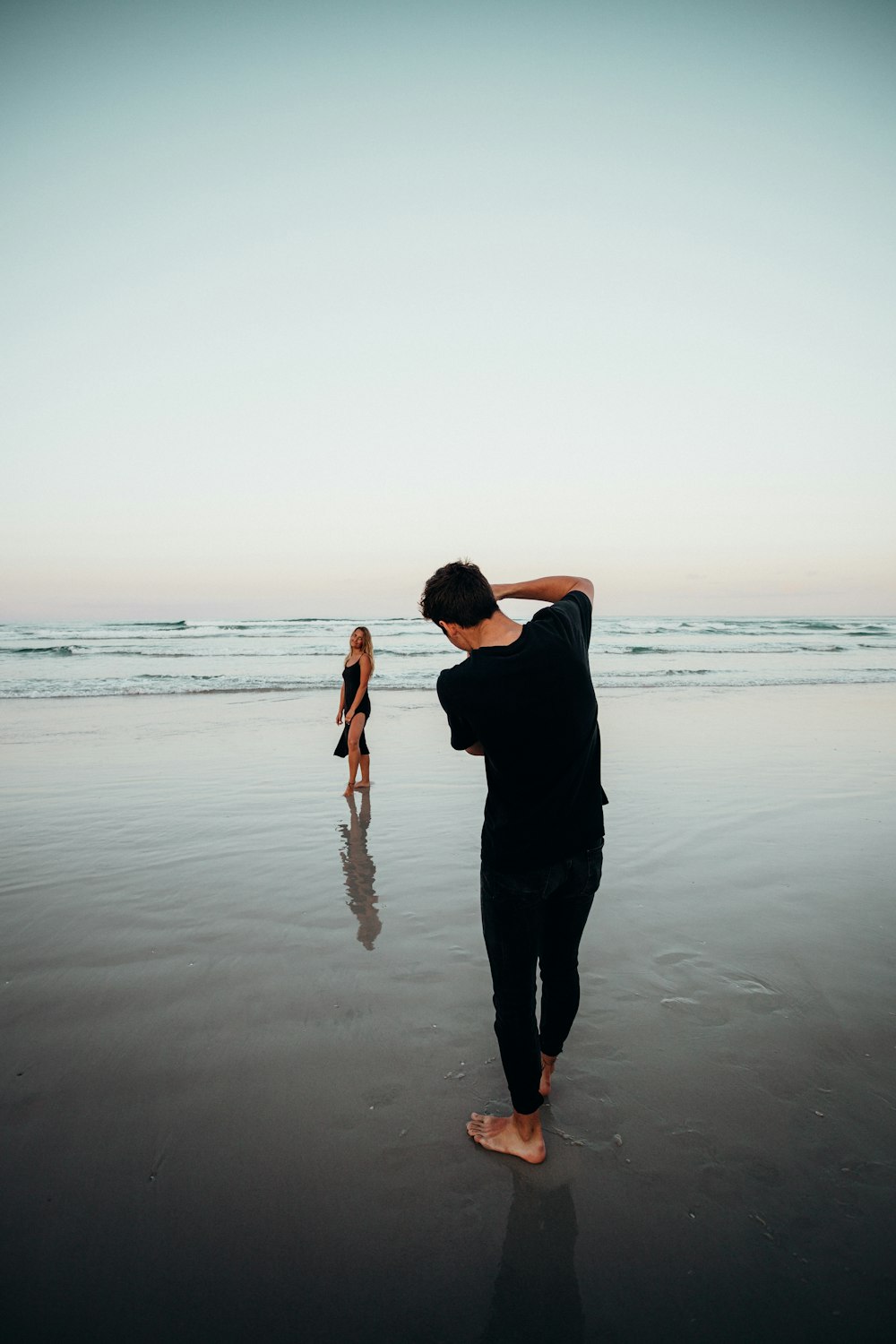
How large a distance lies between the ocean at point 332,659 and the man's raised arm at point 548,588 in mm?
15528

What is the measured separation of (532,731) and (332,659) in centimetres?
2554

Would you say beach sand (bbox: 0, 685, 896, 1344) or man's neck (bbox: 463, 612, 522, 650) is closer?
beach sand (bbox: 0, 685, 896, 1344)

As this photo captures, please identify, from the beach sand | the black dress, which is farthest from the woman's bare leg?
the beach sand

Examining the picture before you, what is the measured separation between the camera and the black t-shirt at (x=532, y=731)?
214 cm

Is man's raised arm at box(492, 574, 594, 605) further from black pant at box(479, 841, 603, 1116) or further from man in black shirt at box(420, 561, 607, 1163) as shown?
black pant at box(479, 841, 603, 1116)

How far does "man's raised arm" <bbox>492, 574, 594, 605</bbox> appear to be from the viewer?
277 centimetres

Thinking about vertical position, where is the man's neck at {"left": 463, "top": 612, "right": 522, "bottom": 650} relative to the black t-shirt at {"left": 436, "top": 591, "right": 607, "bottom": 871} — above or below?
above

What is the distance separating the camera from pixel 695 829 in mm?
6023

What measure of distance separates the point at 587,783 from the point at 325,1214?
1.68m

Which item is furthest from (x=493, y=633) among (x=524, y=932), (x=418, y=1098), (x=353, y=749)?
(x=353, y=749)

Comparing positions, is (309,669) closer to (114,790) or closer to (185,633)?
(114,790)

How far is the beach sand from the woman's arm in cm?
246

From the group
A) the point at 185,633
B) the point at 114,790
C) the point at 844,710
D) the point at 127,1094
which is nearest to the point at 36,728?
the point at 114,790

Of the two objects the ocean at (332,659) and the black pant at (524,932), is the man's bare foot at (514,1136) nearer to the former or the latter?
the black pant at (524,932)
